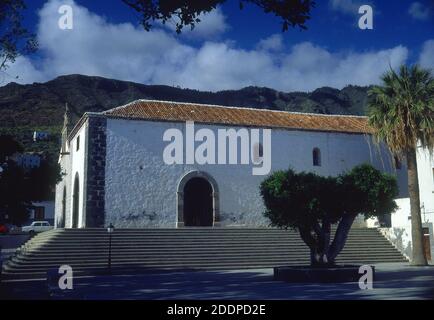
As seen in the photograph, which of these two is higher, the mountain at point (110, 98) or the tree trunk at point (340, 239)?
the mountain at point (110, 98)

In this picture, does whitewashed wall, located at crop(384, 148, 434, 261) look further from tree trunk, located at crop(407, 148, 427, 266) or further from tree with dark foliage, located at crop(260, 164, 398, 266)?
tree with dark foliage, located at crop(260, 164, 398, 266)

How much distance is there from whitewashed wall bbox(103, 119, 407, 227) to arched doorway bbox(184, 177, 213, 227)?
654 mm

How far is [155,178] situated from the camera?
24.1m

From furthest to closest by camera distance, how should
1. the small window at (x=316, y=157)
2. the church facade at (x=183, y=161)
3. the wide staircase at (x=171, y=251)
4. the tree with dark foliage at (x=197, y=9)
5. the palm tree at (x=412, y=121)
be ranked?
the small window at (x=316, y=157) < the church facade at (x=183, y=161) < the palm tree at (x=412, y=121) < the wide staircase at (x=171, y=251) < the tree with dark foliage at (x=197, y=9)

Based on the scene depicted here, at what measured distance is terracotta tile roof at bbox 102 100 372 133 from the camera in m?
24.8

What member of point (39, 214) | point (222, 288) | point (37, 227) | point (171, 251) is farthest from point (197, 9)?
point (39, 214)

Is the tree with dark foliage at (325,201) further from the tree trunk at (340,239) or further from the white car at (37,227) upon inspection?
the white car at (37,227)

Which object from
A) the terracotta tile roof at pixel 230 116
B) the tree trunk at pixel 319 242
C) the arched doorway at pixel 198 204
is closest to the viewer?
the tree trunk at pixel 319 242

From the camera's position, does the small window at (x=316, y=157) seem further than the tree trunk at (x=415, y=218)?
Yes

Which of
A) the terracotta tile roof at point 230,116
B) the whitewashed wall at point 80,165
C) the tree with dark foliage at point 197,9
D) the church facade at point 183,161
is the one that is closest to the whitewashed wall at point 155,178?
the church facade at point 183,161

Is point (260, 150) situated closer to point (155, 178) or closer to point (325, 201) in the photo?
point (155, 178)

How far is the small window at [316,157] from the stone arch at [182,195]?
6.37m

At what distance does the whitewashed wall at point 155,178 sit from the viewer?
2331 cm

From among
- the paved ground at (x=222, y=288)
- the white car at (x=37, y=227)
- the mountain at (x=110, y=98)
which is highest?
the mountain at (x=110, y=98)
